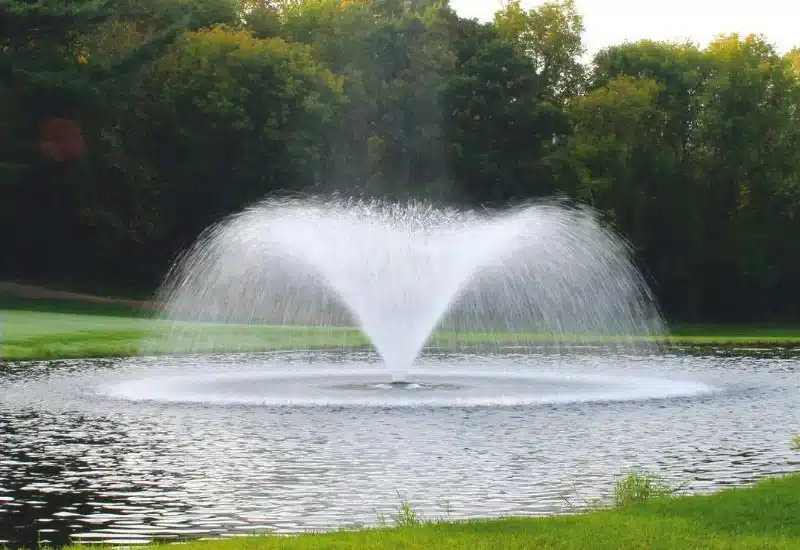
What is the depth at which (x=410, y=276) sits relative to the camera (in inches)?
1300

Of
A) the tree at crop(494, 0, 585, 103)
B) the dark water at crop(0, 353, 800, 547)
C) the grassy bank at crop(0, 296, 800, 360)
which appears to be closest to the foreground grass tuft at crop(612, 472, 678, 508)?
the dark water at crop(0, 353, 800, 547)

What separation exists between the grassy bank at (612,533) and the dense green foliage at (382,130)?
5862 centimetres

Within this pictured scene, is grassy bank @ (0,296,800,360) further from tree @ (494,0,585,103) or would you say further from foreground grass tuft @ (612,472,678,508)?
tree @ (494,0,585,103)

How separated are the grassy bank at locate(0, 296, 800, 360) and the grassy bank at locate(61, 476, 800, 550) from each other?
29.4 metres

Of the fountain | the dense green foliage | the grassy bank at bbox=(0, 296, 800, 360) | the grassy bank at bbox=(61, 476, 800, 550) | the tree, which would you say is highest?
the tree

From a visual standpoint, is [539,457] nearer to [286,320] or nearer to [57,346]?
[57,346]

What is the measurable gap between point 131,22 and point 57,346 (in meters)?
42.4

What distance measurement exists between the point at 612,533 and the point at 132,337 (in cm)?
3819

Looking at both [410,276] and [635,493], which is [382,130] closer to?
[410,276]

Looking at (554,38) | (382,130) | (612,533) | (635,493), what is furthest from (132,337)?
(554,38)

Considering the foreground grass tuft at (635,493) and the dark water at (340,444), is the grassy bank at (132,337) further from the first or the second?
the foreground grass tuft at (635,493)

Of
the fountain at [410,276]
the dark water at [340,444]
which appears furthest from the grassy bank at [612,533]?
the fountain at [410,276]

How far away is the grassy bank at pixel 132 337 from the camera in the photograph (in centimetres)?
4337

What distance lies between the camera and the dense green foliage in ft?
236
